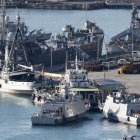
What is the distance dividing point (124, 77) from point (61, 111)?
8864mm

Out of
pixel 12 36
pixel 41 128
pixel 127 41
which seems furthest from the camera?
pixel 127 41

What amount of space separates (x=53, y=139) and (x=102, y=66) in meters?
13.4

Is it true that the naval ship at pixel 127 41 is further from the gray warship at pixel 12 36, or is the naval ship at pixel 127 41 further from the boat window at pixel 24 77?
the boat window at pixel 24 77

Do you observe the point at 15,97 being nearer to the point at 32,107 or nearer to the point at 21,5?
the point at 32,107

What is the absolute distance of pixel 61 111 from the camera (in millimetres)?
43156

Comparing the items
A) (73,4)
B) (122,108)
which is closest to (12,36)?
(122,108)

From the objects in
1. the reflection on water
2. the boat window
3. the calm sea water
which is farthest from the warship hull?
the reflection on water

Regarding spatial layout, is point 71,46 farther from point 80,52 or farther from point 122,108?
point 122,108

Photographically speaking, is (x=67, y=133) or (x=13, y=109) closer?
(x=67, y=133)

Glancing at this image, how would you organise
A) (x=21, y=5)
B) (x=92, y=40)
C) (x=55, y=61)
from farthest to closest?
(x=21, y=5) < (x=92, y=40) < (x=55, y=61)

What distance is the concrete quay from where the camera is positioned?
161 feet

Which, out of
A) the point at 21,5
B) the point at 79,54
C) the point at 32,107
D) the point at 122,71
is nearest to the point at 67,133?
the point at 32,107

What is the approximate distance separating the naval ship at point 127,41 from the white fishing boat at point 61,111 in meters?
16.1

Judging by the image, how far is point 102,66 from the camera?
53906mm
